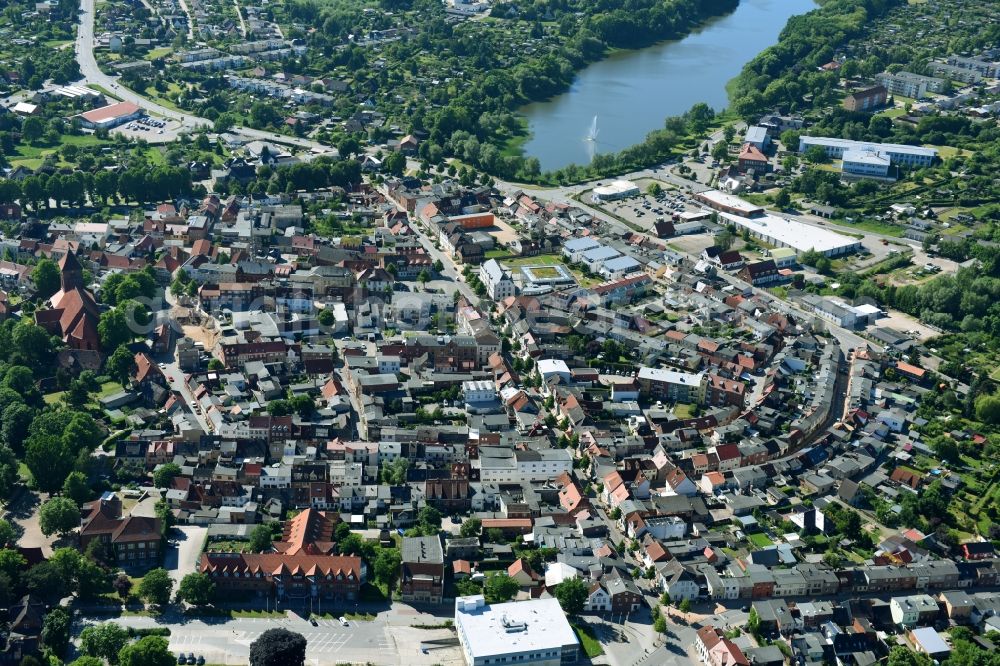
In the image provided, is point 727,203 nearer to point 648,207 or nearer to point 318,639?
point 648,207

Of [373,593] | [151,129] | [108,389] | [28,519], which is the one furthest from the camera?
[151,129]

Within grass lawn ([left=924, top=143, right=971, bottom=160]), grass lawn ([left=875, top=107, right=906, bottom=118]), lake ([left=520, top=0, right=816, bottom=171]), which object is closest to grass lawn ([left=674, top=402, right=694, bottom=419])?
lake ([left=520, top=0, right=816, bottom=171])

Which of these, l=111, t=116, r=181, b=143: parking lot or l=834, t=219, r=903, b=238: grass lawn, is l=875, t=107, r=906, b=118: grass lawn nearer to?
l=834, t=219, r=903, b=238: grass lawn

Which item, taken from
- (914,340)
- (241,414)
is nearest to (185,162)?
(241,414)

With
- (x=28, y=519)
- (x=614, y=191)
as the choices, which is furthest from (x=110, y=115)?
(x=28, y=519)

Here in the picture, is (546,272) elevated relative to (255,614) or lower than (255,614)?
elevated

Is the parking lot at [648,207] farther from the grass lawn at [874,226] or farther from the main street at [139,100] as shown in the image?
the main street at [139,100]

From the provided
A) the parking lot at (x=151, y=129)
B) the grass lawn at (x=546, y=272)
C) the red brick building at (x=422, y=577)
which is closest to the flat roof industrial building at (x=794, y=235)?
the grass lawn at (x=546, y=272)
